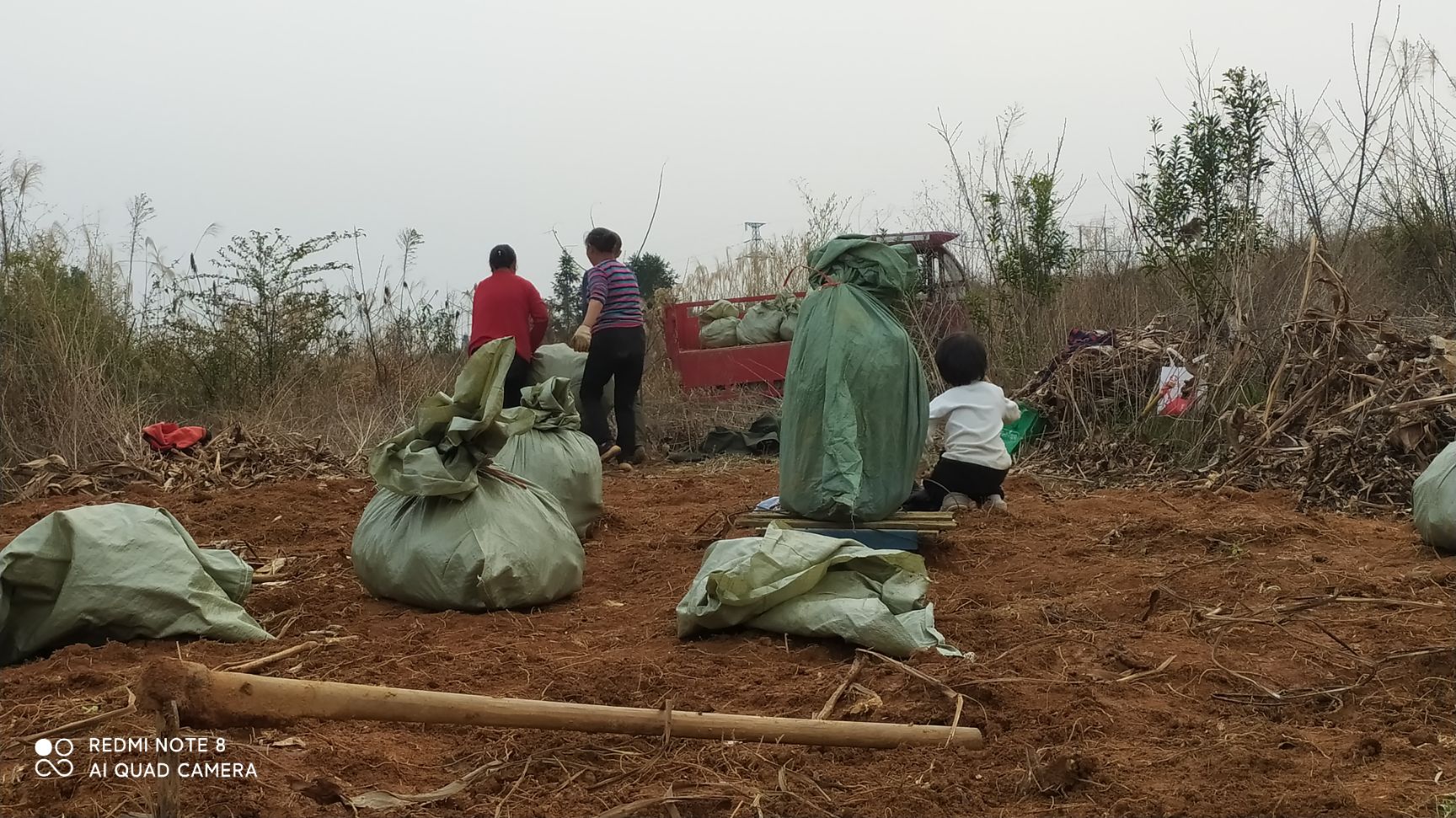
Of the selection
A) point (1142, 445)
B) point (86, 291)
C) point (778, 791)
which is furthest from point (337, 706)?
point (86, 291)

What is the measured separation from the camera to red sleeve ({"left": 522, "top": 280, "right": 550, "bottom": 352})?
730 cm

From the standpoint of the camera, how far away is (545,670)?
293 centimetres

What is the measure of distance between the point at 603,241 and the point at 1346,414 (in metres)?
4.41

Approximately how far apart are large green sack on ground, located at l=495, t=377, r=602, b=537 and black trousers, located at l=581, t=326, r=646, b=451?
6.99 feet

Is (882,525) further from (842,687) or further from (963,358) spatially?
(842,687)

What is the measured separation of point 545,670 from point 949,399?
2.91 meters

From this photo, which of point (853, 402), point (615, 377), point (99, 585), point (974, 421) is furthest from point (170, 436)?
point (974, 421)

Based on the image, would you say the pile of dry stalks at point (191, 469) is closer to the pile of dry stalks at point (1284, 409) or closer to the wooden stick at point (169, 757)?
the pile of dry stalks at point (1284, 409)

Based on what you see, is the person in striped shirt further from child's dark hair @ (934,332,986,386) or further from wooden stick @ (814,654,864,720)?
wooden stick @ (814,654,864,720)

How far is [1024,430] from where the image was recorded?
24.2ft

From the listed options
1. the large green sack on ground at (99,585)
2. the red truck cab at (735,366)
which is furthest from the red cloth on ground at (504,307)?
the large green sack on ground at (99,585)

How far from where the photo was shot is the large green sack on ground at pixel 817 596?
120 inches

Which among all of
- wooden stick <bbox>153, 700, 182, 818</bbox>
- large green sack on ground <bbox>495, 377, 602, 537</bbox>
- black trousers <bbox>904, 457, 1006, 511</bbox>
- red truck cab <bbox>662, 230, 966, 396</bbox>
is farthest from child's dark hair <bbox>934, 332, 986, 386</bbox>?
wooden stick <bbox>153, 700, 182, 818</bbox>

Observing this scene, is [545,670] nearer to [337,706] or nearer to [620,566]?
[337,706]
